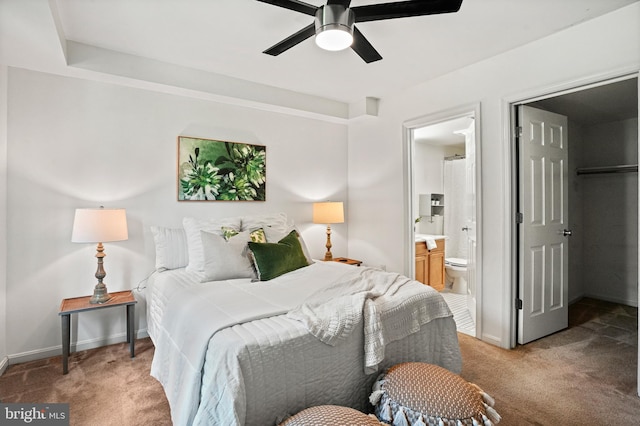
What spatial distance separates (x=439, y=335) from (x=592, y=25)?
241 cm

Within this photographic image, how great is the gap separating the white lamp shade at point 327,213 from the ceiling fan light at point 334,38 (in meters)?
2.24

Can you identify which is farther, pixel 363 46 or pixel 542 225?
pixel 542 225

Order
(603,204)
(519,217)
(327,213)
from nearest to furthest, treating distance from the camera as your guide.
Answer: (519,217) → (327,213) → (603,204)

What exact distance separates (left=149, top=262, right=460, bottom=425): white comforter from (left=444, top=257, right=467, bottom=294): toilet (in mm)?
2620

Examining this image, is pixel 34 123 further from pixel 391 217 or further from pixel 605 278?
pixel 605 278

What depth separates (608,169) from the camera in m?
4.20

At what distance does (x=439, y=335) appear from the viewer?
2273 mm

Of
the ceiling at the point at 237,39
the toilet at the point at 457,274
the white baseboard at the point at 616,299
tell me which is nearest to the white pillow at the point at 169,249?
the ceiling at the point at 237,39

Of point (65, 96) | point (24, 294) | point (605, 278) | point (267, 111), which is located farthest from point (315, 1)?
point (605, 278)

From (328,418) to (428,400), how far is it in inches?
19.9

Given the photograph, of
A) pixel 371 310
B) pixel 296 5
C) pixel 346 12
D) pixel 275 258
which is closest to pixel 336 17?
pixel 346 12

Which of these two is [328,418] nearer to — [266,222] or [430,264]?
[266,222]

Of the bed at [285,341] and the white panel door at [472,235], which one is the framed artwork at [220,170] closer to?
the bed at [285,341]

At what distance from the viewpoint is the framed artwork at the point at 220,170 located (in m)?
3.33
